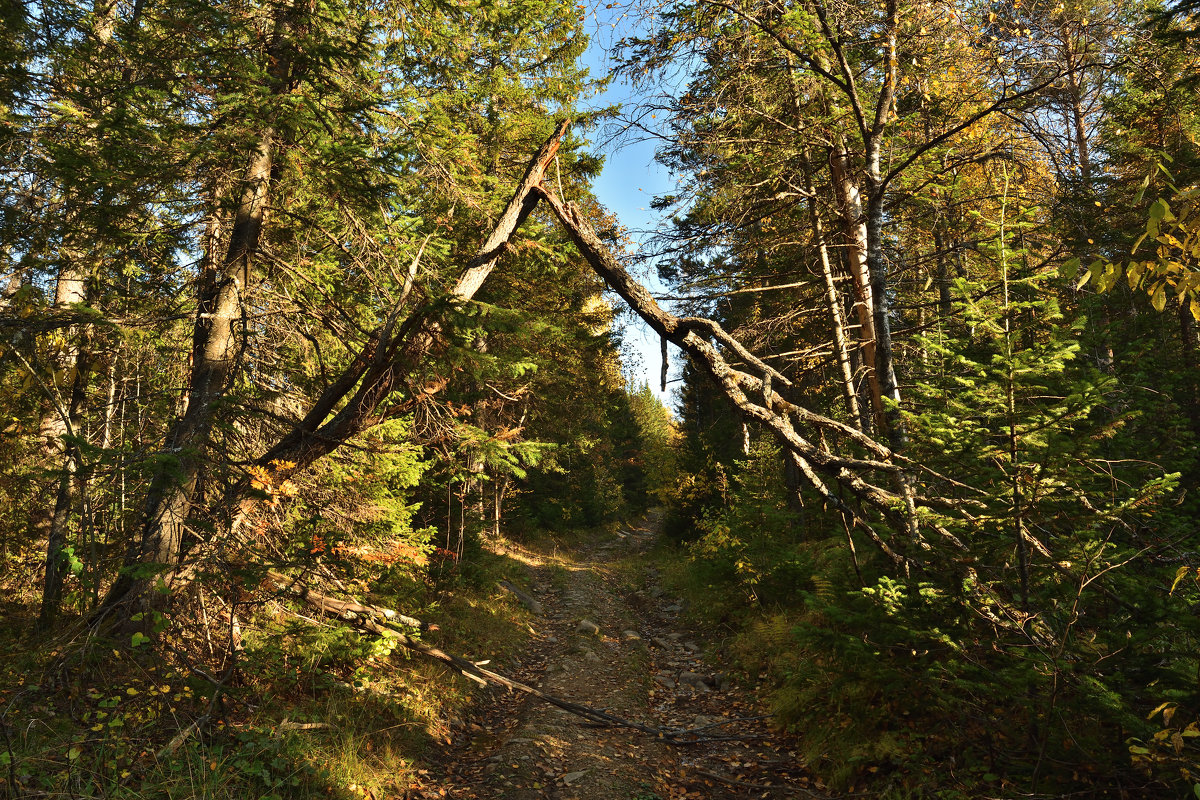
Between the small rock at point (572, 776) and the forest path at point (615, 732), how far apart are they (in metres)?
0.01

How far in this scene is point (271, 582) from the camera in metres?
7.06

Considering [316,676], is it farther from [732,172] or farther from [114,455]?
[732,172]

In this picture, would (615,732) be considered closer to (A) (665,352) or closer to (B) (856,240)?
(A) (665,352)

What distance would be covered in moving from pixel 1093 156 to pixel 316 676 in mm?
20668

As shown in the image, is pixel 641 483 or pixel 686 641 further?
pixel 641 483

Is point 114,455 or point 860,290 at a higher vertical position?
point 860,290

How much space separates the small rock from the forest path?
0.01 metres

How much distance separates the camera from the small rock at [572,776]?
6001mm

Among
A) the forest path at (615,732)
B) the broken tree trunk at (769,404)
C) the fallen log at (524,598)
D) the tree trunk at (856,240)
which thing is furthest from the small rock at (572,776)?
the fallen log at (524,598)

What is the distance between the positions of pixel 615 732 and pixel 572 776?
158 centimetres

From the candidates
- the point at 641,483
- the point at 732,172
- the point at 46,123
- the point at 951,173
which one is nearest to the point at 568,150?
the point at 732,172

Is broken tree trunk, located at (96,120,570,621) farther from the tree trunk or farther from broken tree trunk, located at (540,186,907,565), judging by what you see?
the tree trunk

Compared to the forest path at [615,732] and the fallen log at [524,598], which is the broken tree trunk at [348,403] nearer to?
the forest path at [615,732]

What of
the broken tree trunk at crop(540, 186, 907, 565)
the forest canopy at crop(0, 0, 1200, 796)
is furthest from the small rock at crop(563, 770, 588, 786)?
the broken tree trunk at crop(540, 186, 907, 565)
